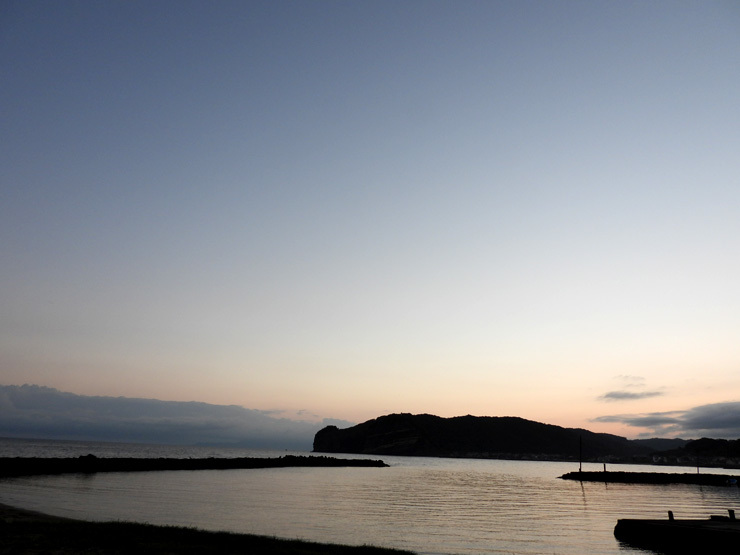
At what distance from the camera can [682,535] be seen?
31438mm

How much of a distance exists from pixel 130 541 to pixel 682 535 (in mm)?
32056

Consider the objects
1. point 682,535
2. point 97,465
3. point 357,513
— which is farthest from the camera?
point 97,465

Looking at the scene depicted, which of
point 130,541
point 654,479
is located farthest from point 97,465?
point 654,479

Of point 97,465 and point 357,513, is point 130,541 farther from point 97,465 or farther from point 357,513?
point 97,465

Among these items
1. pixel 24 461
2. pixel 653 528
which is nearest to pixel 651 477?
pixel 653 528

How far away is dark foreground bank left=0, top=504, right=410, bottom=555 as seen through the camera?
19.6 meters

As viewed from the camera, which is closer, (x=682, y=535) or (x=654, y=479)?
(x=682, y=535)

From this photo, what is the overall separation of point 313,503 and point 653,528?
90.6 ft

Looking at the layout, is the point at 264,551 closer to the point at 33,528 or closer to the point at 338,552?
the point at 338,552

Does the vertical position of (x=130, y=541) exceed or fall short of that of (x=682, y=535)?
it exceeds it

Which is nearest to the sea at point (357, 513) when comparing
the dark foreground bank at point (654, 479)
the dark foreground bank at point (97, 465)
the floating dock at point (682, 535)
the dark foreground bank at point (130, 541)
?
the floating dock at point (682, 535)

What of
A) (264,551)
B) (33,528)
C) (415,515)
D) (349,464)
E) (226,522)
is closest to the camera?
(264,551)

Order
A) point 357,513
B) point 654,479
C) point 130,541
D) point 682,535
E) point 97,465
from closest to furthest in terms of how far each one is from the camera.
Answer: point 130,541 → point 682,535 → point 357,513 → point 97,465 → point 654,479

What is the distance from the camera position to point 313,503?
45969 millimetres
